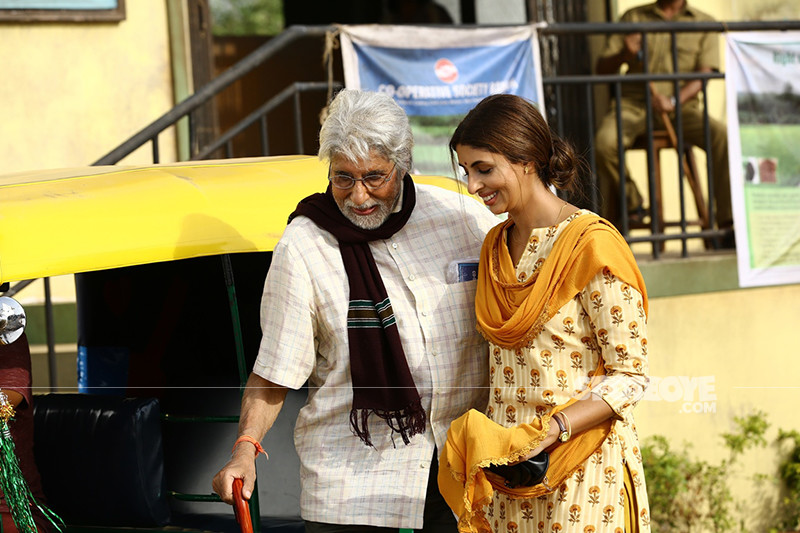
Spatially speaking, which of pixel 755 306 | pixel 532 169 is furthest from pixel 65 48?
pixel 532 169

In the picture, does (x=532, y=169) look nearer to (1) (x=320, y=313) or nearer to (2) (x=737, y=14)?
(1) (x=320, y=313)

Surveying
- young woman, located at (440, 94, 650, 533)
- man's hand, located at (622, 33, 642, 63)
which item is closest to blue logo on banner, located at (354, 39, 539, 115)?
man's hand, located at (622, 33, 642, 63)

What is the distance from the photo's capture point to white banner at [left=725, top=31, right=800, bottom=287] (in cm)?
623

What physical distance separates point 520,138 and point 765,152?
14.4 feet

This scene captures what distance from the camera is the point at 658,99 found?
23.4 ft

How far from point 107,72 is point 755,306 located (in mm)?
4328

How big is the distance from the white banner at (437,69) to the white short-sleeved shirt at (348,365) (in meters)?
3.15

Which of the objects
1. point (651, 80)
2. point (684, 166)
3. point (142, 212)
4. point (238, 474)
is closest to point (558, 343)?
point (238, 474)

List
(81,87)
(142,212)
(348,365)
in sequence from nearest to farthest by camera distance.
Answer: (348,365)
(142,212)
(81,87)

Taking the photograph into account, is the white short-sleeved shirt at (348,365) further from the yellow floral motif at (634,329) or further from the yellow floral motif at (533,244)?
the yellow floral motif at (634,329)

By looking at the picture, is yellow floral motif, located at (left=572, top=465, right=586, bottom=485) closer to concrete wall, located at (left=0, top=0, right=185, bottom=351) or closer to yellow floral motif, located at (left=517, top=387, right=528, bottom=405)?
yellow floral motif, located at (left=517, top=387, right=528, bottom=405)

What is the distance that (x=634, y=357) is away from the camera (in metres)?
2.29

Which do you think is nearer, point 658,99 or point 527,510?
point 527,510

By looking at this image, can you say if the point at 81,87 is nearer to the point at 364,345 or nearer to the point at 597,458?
the point at 364,345
